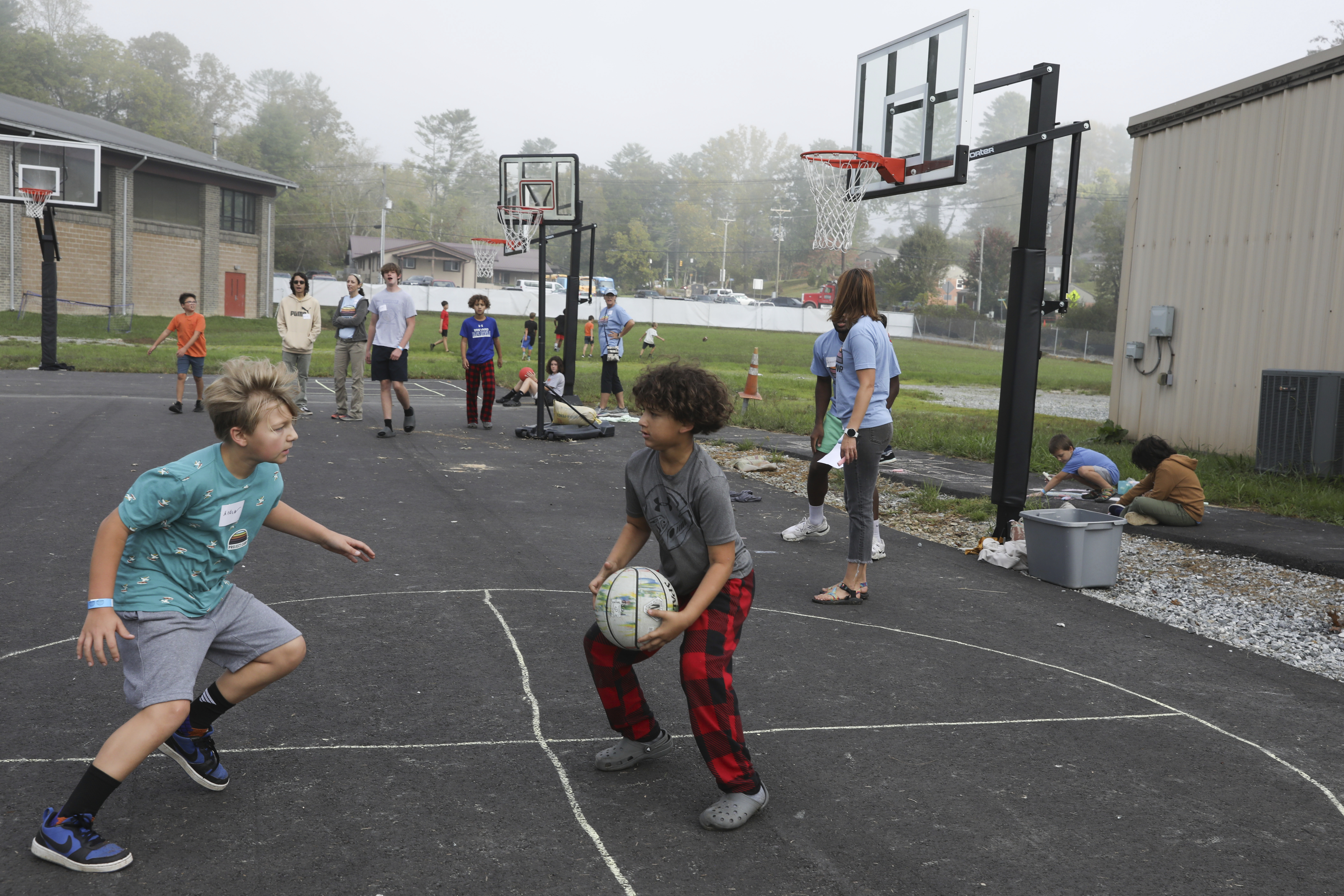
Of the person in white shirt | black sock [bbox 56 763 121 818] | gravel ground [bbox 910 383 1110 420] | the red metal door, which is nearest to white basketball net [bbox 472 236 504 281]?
the person in white shirt

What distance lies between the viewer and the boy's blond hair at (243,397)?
10.2 ft

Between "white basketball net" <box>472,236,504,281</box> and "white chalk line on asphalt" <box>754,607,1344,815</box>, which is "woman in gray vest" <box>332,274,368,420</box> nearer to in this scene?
"white chalk line on asphalt" <box>754,607,1344,815</box>

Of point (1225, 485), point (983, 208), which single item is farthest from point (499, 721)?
point (983, 208)

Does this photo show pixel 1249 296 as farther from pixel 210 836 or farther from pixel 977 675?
pixel 210 836

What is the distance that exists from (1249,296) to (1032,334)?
613 centimetres

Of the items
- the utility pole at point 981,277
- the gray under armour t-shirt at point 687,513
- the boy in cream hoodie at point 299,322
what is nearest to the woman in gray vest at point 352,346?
the boy in cream hoodie at point 299,322

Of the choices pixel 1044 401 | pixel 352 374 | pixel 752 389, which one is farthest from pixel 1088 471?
pixel 1044 401

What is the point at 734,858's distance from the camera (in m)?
3.15

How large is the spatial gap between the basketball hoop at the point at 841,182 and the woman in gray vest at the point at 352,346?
5993 millimetres

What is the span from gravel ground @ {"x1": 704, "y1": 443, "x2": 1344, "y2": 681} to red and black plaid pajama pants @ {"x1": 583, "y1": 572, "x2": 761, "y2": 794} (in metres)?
3.70

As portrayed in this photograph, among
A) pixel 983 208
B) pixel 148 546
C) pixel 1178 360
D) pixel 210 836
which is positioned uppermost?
pixel 983 208

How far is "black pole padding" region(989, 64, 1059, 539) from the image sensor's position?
7.74 metres

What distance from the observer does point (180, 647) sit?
3049 mm

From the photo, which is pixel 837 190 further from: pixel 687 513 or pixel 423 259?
pixel 423 259
